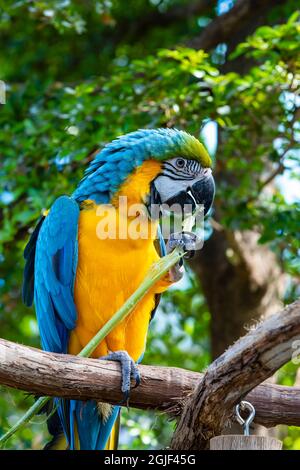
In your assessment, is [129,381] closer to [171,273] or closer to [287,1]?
[171,273]

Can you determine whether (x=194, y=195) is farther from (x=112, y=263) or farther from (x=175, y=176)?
(x=112, y=263)

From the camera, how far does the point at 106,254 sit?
3305 mm

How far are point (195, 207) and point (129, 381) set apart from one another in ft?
3.20

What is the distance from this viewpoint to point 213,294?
5926 mm

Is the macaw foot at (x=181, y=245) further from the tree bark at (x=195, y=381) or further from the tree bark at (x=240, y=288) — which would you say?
the tree bark at (x=240, y=288)

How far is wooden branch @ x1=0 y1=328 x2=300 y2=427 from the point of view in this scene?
2531mm

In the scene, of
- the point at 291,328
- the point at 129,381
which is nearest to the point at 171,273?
the point at 129,381

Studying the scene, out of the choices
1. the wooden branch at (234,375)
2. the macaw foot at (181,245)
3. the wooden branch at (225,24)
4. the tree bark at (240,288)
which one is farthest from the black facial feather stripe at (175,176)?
the wooden branch at (225,24)

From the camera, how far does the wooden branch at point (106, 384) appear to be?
8.30 ft

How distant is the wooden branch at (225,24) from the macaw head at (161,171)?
7.50ft

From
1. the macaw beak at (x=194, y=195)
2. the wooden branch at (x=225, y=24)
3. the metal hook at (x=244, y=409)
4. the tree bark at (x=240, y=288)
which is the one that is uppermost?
the wooden branch at (x=225, y=24)

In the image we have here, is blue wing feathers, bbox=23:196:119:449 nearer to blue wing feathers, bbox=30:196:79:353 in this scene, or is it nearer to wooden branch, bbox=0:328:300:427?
blue wing feathers, bbox=30:196:79:353

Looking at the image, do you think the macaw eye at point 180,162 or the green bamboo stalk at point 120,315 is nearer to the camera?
the green bamboo stalk at point 120,315

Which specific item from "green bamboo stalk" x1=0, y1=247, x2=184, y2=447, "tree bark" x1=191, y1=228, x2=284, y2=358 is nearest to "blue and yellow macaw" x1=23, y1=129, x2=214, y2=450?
"green bamboo stalk" x1=0, y1=247, x2=184, y2=447
